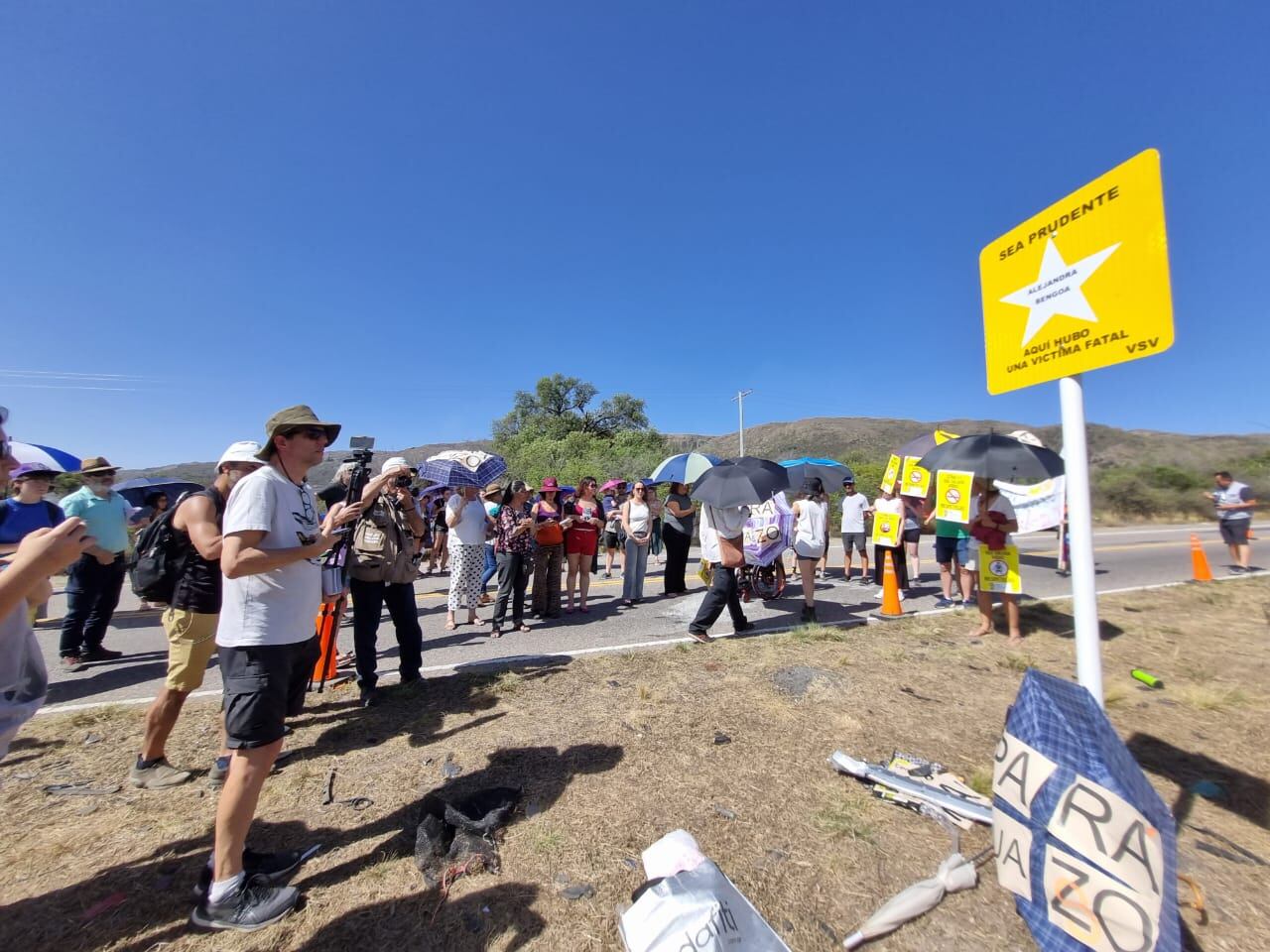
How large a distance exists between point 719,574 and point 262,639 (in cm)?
435

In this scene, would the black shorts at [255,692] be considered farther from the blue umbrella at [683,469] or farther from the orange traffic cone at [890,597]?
the blue umbrella at [683,469]

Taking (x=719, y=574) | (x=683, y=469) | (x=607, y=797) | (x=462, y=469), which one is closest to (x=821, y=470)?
(x=683, y=469)

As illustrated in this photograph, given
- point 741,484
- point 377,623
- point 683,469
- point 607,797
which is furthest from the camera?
A: point 683,469

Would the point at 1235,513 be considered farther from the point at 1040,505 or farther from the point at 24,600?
the point at 24,600

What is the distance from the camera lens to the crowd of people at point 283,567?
83.7 inches

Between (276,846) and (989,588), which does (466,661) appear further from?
(989,588)

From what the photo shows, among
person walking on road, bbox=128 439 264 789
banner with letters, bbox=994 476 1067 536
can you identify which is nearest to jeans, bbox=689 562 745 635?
person walking on road, bbox=128 439 264 789

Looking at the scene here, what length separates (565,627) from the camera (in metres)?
6.87

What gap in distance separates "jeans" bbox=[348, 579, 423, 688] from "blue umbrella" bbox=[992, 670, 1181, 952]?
408 cm

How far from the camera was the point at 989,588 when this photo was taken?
18.7 feet

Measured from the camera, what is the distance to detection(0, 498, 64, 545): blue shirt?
13.0 feet

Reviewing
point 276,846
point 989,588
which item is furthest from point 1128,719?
point 276,846

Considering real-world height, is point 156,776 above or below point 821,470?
below

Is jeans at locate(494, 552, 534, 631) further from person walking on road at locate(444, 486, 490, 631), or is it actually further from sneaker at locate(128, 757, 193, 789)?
sneaker at locate(128, 757, 193, 789)
